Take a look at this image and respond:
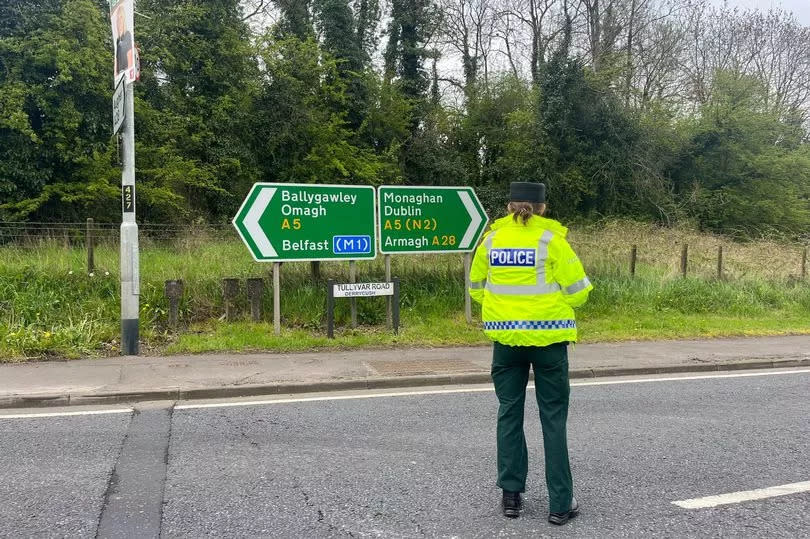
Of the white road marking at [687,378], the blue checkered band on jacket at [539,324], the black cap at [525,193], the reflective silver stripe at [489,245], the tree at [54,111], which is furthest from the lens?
the tree at [54,111]

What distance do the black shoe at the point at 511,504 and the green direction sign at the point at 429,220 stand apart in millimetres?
7325

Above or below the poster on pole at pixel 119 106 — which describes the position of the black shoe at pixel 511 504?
below

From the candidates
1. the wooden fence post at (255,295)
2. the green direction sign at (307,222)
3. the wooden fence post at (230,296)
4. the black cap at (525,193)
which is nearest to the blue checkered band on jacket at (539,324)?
the black cap at (525,193)

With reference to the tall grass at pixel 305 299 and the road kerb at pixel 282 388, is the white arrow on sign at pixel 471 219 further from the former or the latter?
the road kerb at pixel 282 388

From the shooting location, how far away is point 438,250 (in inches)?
447

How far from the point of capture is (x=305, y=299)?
1115 cm

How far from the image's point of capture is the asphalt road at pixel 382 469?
3.83 m

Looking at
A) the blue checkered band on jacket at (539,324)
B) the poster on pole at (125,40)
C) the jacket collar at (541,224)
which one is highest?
the poster on pole at (125,40)

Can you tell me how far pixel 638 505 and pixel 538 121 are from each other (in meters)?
32.5

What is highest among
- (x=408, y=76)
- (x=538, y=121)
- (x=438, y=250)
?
(x=408, y=76)

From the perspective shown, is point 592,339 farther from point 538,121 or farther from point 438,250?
point 538,121

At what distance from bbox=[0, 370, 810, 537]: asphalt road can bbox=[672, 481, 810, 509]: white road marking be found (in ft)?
0.24

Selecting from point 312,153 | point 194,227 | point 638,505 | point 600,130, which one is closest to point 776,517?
point 638,505

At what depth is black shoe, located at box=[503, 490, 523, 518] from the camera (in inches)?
154
